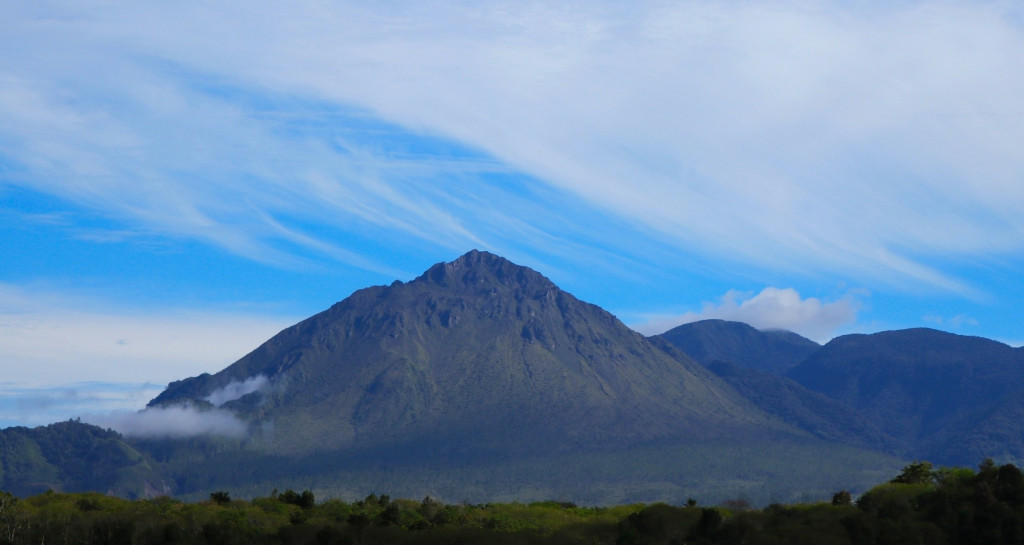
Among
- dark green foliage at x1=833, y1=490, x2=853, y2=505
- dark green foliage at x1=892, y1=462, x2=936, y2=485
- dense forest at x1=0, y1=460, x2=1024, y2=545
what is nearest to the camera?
dense forest at x1=0, y1=460, x2=1024, y2=545

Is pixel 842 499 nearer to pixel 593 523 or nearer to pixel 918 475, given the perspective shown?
pixel 918 475

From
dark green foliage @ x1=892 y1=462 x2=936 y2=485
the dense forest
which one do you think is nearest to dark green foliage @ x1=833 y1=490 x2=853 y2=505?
the dense forest

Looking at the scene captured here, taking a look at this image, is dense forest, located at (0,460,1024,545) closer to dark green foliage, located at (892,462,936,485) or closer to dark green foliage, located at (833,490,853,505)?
dark green foliage, located at (833,490,853,505)

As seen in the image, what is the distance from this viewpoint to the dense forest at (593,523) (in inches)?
3305

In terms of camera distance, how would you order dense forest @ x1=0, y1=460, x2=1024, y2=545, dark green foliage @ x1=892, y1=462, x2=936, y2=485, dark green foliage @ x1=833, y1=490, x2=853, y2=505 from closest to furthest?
dense forest @ x1=0, y1=460, x2=1024, y2=545 → dark green foliage @ x1=833, y1=490, x2=853, y2=505 → dark green foliage @ x1=892, y1=462, x2=936, y2=485

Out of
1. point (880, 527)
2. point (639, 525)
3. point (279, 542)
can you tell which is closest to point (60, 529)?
point (279, 542)

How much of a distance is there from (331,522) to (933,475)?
5362cm

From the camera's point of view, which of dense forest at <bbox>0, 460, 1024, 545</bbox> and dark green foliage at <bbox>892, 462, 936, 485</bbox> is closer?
dense forest at <bbox>0, 460, 1024, 545</bbox>

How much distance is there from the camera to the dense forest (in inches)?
3305

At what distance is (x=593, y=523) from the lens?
91.6m

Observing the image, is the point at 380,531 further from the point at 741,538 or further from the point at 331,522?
the point at 741,538

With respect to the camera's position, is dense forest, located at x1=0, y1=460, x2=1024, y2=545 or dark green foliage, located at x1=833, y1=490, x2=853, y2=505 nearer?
dense forest, located at x1=0, y1=460, x2=1024, y2=545

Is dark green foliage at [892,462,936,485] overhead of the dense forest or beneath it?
overhead

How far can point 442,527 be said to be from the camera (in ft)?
299
